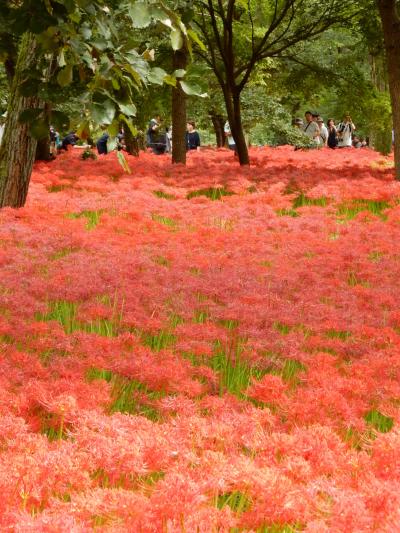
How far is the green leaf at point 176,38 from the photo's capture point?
2.89m

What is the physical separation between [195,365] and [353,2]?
14526 mm

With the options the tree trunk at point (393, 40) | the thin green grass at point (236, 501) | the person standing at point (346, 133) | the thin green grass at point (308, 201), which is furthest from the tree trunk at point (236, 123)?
the thin green grass at point (236, 501)

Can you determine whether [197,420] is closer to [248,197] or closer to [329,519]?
[329,519]

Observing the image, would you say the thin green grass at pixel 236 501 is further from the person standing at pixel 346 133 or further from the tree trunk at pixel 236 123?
the person standing at pixel 346 133

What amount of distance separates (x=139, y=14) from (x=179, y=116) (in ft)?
50.1

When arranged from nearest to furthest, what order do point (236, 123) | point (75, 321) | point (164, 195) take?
point (75, 321) < point (164, 195) < point (236, 123)

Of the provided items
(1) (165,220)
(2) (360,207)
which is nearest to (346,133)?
(2) (360,207)

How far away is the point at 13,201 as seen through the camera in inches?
397

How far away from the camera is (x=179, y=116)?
703 inches

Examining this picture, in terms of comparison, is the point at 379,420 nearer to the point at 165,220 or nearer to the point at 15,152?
the point at 165,220

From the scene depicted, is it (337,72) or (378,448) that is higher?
(337,72)

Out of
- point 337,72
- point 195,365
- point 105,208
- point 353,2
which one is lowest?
point 195,365

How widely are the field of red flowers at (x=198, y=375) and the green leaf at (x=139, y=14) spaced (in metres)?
1.67

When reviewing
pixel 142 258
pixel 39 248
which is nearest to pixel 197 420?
pixel 142 258
